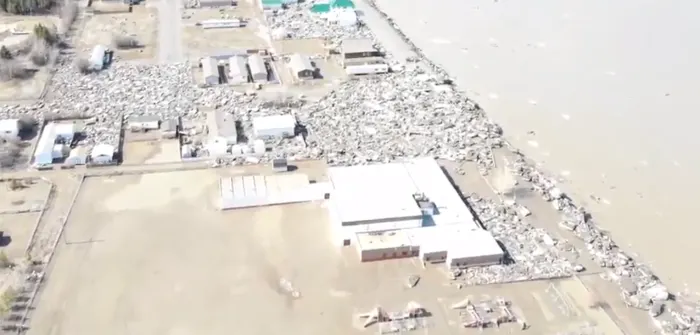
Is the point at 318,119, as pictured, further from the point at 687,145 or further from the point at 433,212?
the point at 687,145

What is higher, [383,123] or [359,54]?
[359,54]

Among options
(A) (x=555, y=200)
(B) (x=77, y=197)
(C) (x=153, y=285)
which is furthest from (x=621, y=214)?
(B) (x=77, y=197)

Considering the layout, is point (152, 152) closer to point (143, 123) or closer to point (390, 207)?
point (143, 123)

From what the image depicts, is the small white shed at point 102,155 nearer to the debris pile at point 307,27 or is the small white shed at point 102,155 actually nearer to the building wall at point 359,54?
the building wall at point 359,54

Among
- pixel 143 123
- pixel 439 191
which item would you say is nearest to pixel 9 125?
pixel 143 123

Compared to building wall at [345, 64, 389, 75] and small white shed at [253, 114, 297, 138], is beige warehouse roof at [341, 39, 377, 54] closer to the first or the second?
building wall at [345, 64, 389, 75]

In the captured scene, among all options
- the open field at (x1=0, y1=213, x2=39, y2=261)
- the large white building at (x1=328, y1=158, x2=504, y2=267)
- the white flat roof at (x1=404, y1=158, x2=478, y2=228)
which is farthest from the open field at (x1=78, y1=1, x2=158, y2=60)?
the white flat roof at (x1=404, y1=158, x2=478, y2=228)

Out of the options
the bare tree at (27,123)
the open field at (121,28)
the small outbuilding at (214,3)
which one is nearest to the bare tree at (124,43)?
the open field at (121,28)
